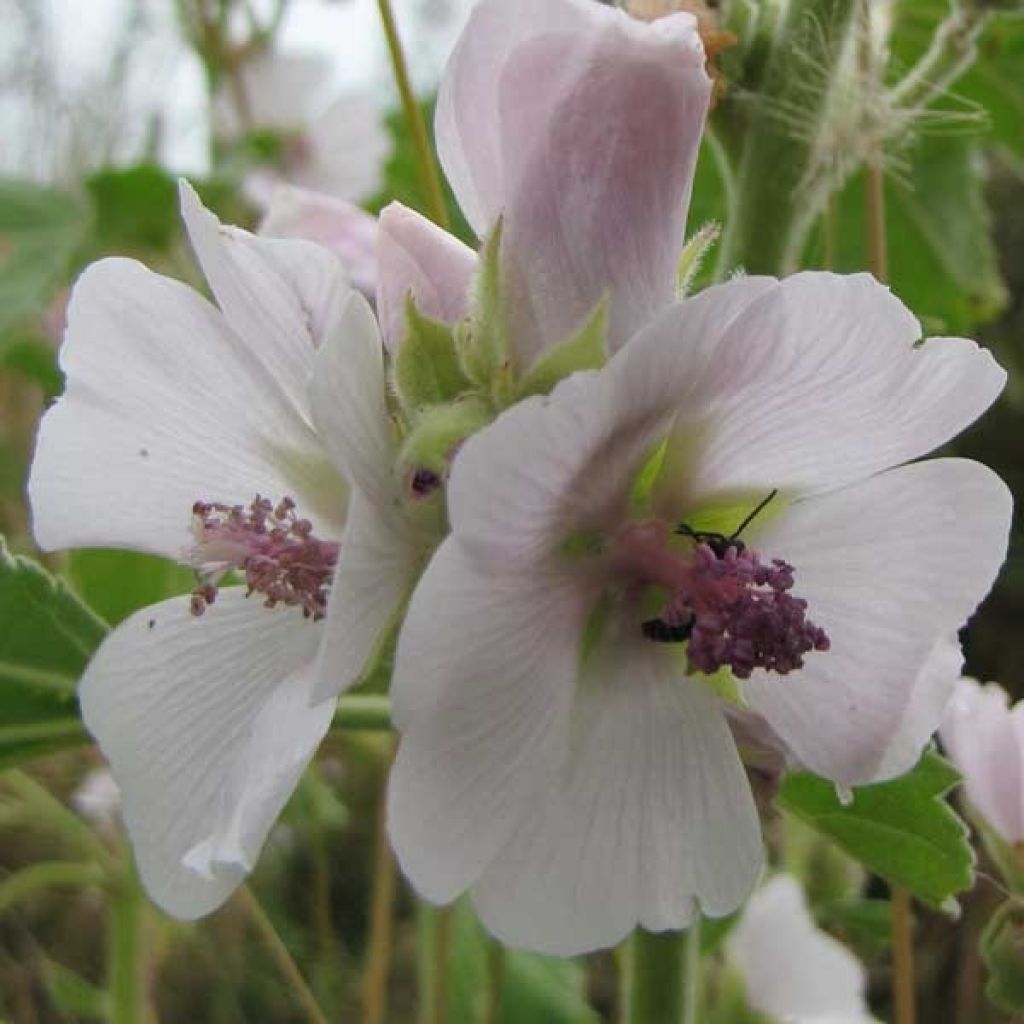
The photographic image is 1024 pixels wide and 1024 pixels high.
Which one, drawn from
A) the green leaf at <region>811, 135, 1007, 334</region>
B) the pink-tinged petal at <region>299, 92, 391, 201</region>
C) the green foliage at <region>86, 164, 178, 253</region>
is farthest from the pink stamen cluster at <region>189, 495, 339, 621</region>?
the pink-tinged petal at <region>299, 92, 391, 201</region>

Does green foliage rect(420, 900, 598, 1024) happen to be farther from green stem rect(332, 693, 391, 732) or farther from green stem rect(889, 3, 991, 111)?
green stem rect(889, 3, 991, 111)

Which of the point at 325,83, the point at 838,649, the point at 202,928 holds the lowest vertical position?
the point at 202,928

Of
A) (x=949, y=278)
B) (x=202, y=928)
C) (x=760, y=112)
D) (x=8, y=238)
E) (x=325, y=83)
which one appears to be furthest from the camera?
(x=325, y=83)

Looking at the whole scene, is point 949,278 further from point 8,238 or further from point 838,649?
point 8,238

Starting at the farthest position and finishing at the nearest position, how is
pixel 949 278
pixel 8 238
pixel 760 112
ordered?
pixel 8 238 < pixel 949 278 < pixel 760 112

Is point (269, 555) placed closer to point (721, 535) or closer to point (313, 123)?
point (721, 535)

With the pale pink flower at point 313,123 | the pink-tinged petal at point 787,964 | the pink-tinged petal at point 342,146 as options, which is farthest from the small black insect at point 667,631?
the pink-tinged petal at point 342,146

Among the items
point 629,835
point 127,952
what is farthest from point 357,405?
point 127,952

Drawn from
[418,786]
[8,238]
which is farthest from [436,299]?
[8,238]
